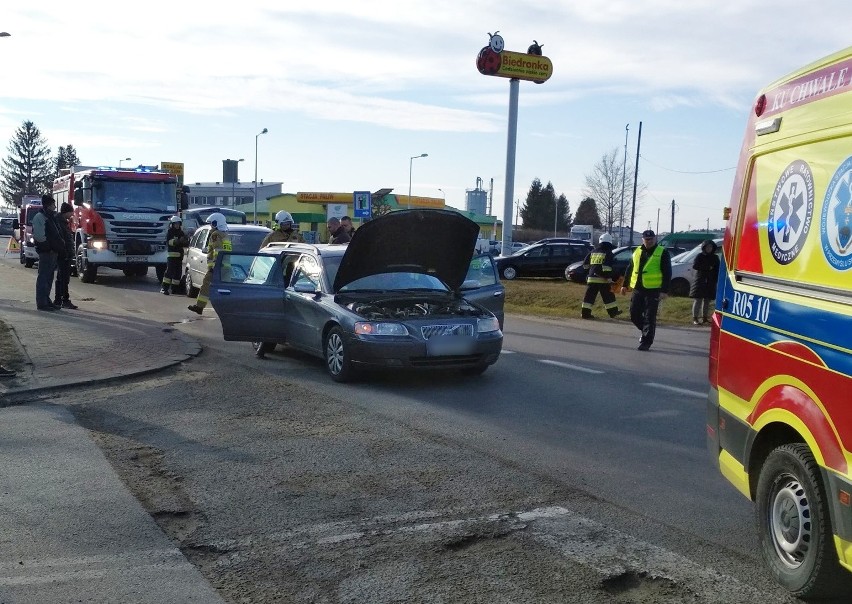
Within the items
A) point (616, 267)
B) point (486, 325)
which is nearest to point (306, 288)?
point (486, 325)

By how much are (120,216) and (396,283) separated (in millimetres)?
16970

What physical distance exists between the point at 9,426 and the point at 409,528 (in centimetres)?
443

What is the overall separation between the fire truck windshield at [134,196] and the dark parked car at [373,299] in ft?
48.2

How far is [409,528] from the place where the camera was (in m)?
5.39

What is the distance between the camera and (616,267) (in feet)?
91.8

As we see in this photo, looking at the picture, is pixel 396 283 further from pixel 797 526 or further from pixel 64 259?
pixel 64 259

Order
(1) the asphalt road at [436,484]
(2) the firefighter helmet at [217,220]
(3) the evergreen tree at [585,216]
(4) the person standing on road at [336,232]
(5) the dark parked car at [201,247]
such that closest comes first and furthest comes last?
(1) the asphalt road at [436,484] → (2) the firefighter helmet at [217,220] → (4) the person standing on road at [336,232] → (5) the dark parked car at [201,247] → (3) the evergreen tree at [585,216]

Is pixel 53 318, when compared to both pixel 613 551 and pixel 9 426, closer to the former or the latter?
pixel 9 426

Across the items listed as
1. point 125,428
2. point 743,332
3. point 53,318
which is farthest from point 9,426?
point 53,318

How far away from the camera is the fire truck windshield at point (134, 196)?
25781mm

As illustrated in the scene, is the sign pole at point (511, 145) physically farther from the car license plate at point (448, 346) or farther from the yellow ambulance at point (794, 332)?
the yellow ambulance at point (794, 332)

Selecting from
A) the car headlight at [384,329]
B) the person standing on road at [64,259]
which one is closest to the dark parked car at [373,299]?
the car headlight at [384,329]

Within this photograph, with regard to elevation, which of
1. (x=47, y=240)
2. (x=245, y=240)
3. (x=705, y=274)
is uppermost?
(x=47, y=240)

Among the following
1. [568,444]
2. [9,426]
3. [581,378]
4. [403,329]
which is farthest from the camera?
[581,378]
